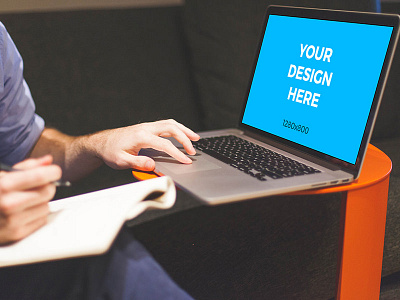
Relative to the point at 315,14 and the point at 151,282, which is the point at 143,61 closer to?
the point at 315,14

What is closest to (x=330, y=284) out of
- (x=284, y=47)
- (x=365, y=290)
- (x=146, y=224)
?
(x=365, y=290)

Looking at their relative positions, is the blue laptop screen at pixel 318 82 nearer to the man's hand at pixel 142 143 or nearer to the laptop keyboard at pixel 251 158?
the laptop keyboard at pixel 251 158

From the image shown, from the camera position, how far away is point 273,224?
3.69 ft

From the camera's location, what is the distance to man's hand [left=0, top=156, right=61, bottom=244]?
527mm

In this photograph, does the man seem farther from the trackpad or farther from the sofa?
the sofa

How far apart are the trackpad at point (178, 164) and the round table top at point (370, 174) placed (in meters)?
0.18

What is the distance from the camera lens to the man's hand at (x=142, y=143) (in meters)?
0.82

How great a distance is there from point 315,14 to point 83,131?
A: 82 centimetres

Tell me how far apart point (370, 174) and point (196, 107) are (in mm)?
924

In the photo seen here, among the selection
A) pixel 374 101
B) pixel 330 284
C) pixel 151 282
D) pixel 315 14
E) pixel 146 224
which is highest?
pixel 315 14

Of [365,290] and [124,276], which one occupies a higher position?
[124,276]

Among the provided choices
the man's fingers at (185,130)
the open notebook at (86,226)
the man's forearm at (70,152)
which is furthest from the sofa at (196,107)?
the open notebook at (86,226)

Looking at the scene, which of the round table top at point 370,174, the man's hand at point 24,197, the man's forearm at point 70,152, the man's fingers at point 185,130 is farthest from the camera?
the man's forearm at point 70,152

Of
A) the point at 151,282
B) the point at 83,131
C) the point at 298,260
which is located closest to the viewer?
the point at 151,282
